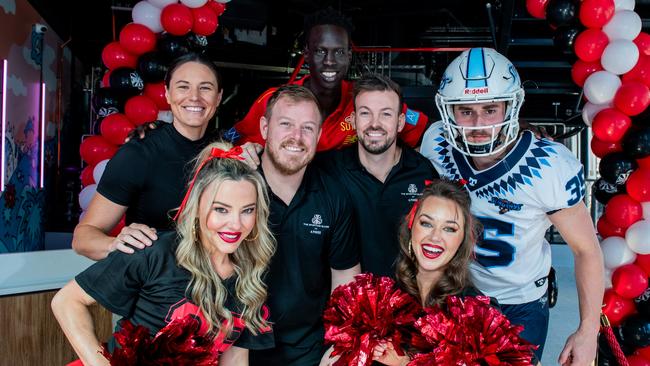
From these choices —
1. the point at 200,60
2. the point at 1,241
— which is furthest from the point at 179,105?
the point at 1,241

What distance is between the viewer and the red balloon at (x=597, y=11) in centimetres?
496

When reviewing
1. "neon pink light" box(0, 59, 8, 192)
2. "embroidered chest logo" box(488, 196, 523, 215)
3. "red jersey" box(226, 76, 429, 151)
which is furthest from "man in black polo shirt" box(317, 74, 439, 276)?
"neon pink light" box(0, 59, 8, 192)

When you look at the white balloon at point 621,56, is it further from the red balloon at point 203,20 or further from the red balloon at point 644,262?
the red balloon at point 203,20

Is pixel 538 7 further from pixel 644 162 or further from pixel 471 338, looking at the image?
pixel 471 338

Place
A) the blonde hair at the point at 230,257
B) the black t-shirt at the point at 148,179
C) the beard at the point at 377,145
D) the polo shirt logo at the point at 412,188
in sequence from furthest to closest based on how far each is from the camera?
the polo shirt logo at the point at 412,188, the beard at the point at 377,145, the black t-shirt at the point at 148,179, the blonde hair at the point at 230,257

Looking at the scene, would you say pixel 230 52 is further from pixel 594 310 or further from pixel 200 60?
pixel 594 310

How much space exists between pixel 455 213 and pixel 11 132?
22.2 feet

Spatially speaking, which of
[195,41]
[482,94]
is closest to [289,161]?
[482,94]

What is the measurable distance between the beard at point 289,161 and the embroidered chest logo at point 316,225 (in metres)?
0.22

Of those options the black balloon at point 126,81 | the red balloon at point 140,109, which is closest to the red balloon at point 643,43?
the red balloon at point 140,109

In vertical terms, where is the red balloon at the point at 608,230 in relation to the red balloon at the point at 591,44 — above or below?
below

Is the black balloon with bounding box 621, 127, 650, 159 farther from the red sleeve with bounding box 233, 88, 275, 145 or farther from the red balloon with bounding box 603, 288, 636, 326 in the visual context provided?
the red sleeve with bounding box 233, 88, 275, 145

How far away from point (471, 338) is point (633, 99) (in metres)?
3.48

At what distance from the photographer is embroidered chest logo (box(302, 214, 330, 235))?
9.30 feet
